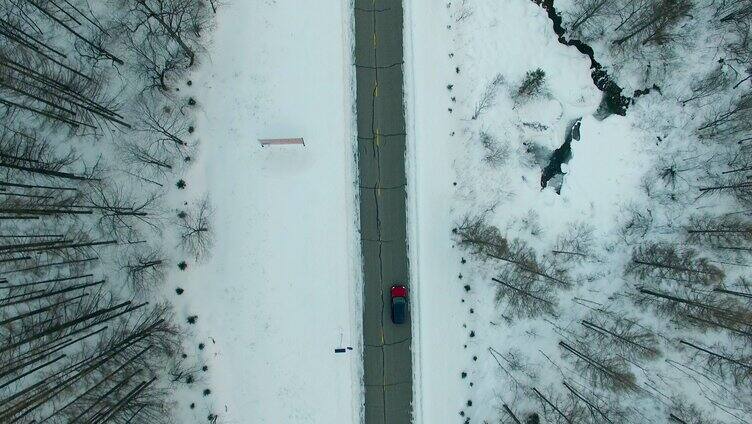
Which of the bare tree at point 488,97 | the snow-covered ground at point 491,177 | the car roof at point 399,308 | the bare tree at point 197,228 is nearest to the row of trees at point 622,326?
the snow-covered ground at point 491,177

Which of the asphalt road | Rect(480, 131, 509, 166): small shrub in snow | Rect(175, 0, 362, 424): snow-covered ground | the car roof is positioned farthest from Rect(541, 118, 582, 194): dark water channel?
Rect(175, 0, 362, 424): snow-covered ground

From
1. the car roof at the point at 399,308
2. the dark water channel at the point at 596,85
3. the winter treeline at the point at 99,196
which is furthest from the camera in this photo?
the dark water channel at the point at 596,85

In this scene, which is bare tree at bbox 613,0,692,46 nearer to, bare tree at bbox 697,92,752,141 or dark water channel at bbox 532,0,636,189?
dark water channel at bbox 532,0,636,189

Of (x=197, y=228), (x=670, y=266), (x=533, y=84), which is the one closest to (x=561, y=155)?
(x=533, y=84)

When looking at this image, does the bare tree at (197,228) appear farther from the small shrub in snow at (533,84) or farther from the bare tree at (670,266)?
the bare tree at (670,266)

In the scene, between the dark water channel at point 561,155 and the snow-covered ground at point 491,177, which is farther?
the dark water channel at point 561,155

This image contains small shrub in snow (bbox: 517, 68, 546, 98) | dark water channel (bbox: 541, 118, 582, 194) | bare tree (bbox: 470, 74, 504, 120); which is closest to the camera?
bare tree (bbox: 470, 74, 504, 120)

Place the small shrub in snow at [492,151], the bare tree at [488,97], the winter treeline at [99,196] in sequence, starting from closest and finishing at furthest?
1. the winter treeline at [99,196]
2. the small shrub in snow at [492,151]
3. the bare tree at [488,97]

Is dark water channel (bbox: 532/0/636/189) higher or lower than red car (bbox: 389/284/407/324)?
higher
